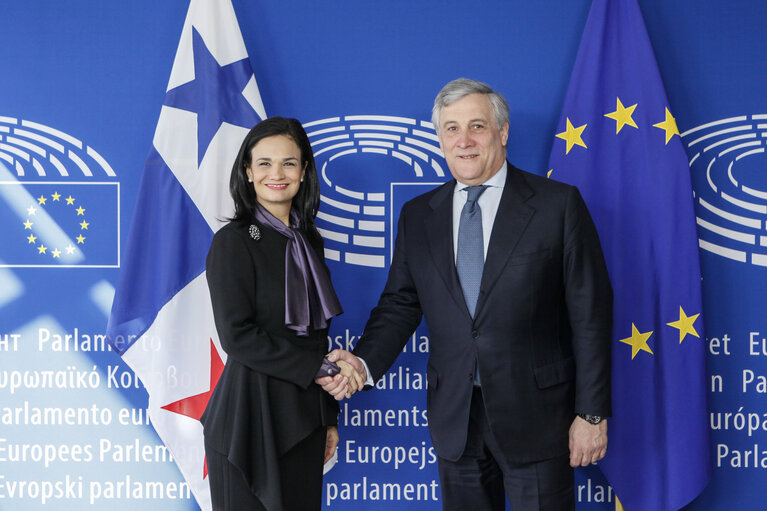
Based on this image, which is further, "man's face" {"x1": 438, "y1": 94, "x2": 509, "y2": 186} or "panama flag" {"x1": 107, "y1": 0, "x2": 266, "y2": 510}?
"panama flag" {"x1": 107, "y1": 0, "x2": 266, "y2": 510}

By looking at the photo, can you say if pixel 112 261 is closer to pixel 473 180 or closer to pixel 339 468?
pixel 339 468

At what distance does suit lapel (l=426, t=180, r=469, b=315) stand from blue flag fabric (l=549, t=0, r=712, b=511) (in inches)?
23.6

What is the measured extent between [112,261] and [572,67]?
1.98m

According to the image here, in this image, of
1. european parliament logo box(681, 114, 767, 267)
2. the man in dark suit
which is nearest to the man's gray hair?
the man in dark suit

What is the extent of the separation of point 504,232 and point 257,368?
789mm

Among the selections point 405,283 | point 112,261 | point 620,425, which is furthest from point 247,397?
point 620,425

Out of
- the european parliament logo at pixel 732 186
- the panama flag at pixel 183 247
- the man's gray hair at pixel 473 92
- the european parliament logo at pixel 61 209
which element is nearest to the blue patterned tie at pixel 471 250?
the man's gray hair at pixel 473 92

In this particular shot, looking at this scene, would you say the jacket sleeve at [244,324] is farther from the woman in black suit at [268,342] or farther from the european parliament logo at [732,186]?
Answer: the european parliament logo at [732,186]

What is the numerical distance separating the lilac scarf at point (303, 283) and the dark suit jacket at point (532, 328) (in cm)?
35

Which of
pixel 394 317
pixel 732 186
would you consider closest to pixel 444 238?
pixel 394 317

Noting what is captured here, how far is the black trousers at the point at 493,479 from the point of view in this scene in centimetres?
178

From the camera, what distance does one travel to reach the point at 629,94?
2277mm

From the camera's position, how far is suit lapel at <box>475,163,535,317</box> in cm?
177

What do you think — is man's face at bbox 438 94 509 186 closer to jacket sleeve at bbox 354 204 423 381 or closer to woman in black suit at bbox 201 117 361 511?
jacket sleeve at bbox 354 204 423 381
